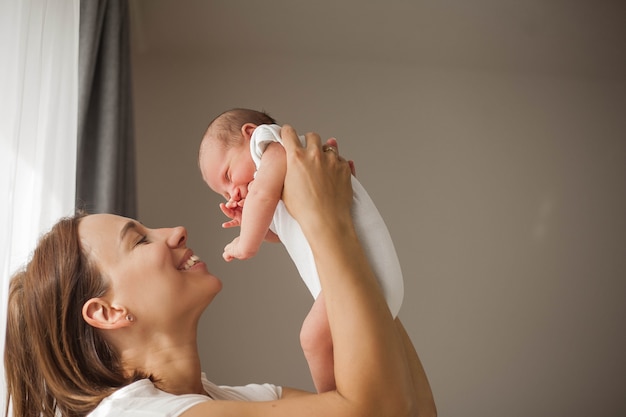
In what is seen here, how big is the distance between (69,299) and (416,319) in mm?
3468

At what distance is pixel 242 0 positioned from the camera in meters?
3.75

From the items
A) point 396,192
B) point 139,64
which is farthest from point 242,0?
point 396,192

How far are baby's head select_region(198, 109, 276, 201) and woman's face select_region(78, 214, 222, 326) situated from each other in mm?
345

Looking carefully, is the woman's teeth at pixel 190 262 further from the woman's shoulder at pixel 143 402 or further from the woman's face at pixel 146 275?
the woman's shoulder at pixel 143 402

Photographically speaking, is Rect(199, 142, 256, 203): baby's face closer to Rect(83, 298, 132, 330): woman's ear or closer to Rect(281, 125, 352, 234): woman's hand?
Rect(281, 125, 352, 234): woman's hand

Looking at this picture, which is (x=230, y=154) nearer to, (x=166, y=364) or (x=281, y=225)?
(x=281, y=225)

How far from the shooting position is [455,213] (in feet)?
14.9

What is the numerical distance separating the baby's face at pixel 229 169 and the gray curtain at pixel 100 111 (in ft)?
3.26

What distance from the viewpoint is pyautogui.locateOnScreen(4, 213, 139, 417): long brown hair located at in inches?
43.8

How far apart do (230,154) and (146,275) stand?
19.4 inches

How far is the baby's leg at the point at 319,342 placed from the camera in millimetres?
1130

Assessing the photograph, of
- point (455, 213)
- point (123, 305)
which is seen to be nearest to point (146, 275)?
point (123, 305)

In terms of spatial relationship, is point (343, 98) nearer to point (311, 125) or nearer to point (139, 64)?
point (311, 125)

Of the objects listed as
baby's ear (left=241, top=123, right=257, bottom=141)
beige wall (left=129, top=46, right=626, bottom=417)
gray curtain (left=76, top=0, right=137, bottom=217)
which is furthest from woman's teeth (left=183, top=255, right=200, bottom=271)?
beige wall (left=129, top=46, right=626, bottom=417)
